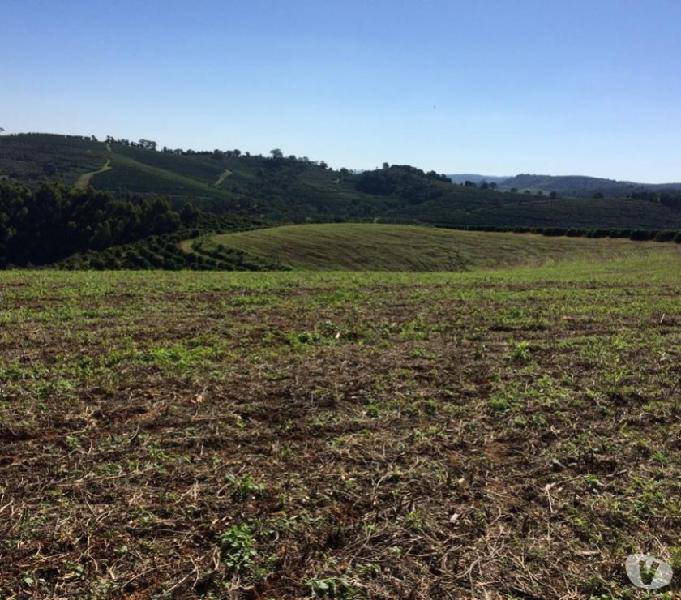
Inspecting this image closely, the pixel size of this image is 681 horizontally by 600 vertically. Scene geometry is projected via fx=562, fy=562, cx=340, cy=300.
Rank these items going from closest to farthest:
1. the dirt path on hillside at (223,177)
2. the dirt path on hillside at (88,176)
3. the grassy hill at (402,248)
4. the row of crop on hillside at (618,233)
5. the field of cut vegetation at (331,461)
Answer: the field of cut vegetation at (331,461), the grassy hill at (402,248), the row of crop on hillside at (618,233), the dirt path on hillside at (88,176), the dirt path on hillside at (223,177)

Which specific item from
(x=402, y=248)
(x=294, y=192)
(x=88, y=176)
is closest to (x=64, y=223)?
(x=402, y=248)

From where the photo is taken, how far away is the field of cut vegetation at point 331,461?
3.63 metres

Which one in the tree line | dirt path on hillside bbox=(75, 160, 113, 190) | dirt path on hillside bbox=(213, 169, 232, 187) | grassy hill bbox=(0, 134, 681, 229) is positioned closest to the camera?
the tree line

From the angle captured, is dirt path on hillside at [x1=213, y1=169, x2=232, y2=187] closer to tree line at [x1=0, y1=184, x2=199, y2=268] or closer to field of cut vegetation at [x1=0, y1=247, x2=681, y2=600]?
tree line at [x1=0, y1=184, x2=199, y2=268]

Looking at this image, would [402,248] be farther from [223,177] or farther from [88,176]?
[223,177]

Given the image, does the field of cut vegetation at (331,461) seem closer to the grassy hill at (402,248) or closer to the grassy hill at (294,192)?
the grassy hill at (402,248)

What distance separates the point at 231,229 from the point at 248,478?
69836mm

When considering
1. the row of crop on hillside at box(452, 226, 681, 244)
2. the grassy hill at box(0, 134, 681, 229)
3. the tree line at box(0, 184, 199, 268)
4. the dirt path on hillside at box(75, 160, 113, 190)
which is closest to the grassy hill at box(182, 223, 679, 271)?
the row of crop on hillside at box(452, 226, 681, 244)

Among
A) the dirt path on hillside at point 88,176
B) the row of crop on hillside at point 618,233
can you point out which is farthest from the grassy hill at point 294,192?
Answer: the row of crop on hillside at point 618,233

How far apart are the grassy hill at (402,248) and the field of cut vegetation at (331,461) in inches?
1637

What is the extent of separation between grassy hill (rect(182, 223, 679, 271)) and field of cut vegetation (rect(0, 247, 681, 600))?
136 feet

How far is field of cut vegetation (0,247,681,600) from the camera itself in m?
3.63

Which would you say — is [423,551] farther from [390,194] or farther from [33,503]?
[390,194]

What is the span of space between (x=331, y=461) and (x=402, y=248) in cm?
5251
